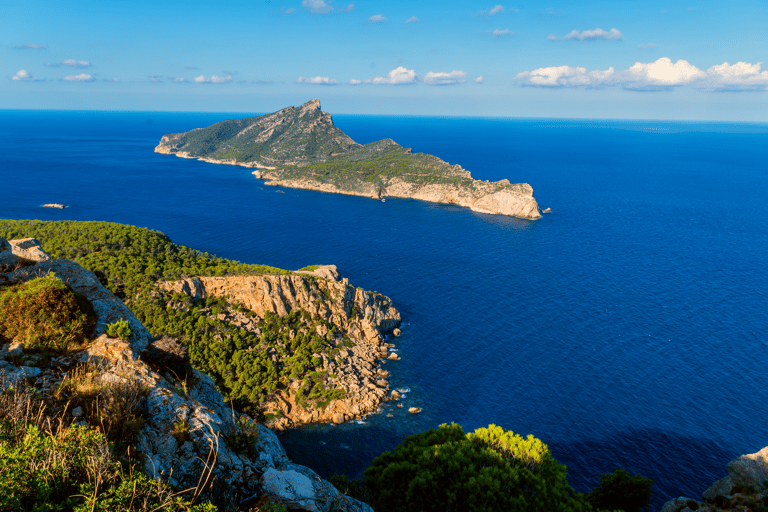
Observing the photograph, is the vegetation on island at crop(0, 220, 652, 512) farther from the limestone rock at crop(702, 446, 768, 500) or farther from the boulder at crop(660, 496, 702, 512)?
the limestone rock at crop(702, 446, 768, 500)

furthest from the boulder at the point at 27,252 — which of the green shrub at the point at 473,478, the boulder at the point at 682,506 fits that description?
the boulder at the point at 682,506

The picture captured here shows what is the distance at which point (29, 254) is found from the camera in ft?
68.7

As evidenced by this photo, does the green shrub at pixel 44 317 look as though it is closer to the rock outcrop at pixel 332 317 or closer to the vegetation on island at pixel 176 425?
the vegetation on island at pixel 176 425

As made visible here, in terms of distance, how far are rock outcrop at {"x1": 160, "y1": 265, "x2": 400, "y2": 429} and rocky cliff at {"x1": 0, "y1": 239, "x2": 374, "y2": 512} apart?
150ft

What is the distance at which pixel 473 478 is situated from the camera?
26750 mm

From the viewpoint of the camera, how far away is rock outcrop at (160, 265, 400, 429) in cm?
5978

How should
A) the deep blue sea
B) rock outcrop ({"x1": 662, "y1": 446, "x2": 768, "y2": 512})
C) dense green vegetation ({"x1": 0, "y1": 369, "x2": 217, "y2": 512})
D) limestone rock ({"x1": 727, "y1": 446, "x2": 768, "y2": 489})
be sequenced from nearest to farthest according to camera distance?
dense green vegetation ({"x1": 0, "y1": 369, "x2": 217, "y2": 512})
rock outcrop ({"x1": 662, "y1": 446, "x2": 768, "y2": 512})
limestone rock ({"x1": 727, "y1": 446, "x2": 768, "y2": 489})
the deep blue sea

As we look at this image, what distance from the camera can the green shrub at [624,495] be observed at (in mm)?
40594

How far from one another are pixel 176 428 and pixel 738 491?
4612 centimetres

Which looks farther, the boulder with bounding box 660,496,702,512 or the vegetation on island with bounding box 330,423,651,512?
the boulder with bounding box 660,496,702,512

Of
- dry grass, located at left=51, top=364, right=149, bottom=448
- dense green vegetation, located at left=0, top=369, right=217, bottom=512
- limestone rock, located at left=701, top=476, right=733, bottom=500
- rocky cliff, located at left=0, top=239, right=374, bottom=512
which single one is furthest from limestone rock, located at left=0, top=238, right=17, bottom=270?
limestone rock, located at left=701, top=476, right=733, bottom=500

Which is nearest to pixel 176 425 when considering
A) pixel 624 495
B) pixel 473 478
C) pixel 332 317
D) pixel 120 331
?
pixel 120 331

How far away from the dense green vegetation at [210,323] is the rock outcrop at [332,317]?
1.35m

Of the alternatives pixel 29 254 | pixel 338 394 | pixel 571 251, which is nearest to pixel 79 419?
pixel 29 254
